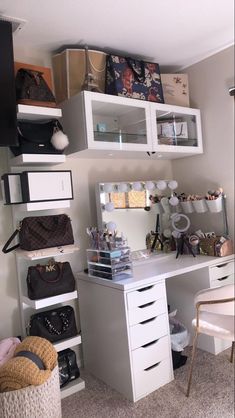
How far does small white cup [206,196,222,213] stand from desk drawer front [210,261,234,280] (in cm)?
41

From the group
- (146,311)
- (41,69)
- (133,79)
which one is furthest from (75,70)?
(146,311)

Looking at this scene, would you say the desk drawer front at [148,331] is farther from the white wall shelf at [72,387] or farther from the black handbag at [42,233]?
the black handbag at [42,233]

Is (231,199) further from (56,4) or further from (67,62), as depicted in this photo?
(56,4)

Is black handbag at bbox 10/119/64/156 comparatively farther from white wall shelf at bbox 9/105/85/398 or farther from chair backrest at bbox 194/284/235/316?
chair backrest at bbox 194/284/235/316

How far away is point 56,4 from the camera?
1752mm

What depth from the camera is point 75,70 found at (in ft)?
7.20

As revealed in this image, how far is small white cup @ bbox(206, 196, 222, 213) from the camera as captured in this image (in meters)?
2.50

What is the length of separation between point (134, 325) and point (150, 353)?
0.72 feet

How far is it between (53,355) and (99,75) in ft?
5.89

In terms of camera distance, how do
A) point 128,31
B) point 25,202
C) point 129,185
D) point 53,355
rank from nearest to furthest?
point 53,355 → point 25,202 → point 128,31 → point 129,185

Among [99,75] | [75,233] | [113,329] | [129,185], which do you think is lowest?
[113,329]

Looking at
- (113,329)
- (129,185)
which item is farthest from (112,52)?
(113,329)

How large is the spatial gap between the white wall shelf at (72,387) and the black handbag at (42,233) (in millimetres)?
902

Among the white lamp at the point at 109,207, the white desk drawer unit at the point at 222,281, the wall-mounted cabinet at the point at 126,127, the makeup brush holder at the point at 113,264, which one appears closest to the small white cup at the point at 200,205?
the wall-mounted cabinet at the point at 126,127
